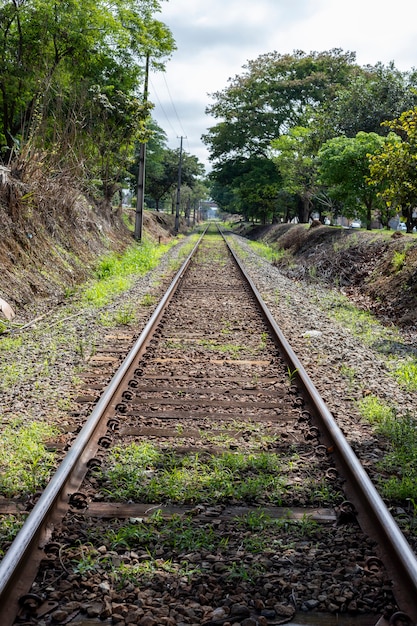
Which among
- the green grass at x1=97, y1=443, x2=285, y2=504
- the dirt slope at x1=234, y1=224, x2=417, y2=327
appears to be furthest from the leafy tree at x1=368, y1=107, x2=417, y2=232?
the green grass at x1=97, y1=443, x2=285, y2=504

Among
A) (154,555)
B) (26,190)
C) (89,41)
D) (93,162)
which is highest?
(89,41)

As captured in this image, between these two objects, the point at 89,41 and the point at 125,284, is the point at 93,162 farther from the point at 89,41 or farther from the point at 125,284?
the point at 125,284

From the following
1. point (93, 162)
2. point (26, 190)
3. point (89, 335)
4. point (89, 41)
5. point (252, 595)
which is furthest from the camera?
point (93, 162)

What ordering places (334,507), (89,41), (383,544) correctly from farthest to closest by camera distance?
(89,41), (334,507), (383,544)

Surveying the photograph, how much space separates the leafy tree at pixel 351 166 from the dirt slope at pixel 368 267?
124cm

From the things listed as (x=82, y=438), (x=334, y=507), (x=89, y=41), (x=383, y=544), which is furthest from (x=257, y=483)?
(x=89, y=41)

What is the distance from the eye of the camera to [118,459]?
12.5ft

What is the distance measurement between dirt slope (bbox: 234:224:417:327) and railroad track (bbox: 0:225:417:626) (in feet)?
17.3

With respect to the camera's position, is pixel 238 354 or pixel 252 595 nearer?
pixel 252 595

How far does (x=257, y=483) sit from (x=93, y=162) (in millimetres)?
16853

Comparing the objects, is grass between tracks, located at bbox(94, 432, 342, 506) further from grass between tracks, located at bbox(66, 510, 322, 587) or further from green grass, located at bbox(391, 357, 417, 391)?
green grass, located at bbox(391, 357, 417, 391)

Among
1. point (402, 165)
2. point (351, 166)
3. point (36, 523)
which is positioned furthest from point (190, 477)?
point (351, 166)

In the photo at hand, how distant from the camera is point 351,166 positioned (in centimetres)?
1622

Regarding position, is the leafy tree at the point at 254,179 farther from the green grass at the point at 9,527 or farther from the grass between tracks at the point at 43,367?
the green grass at the point at 9,527
